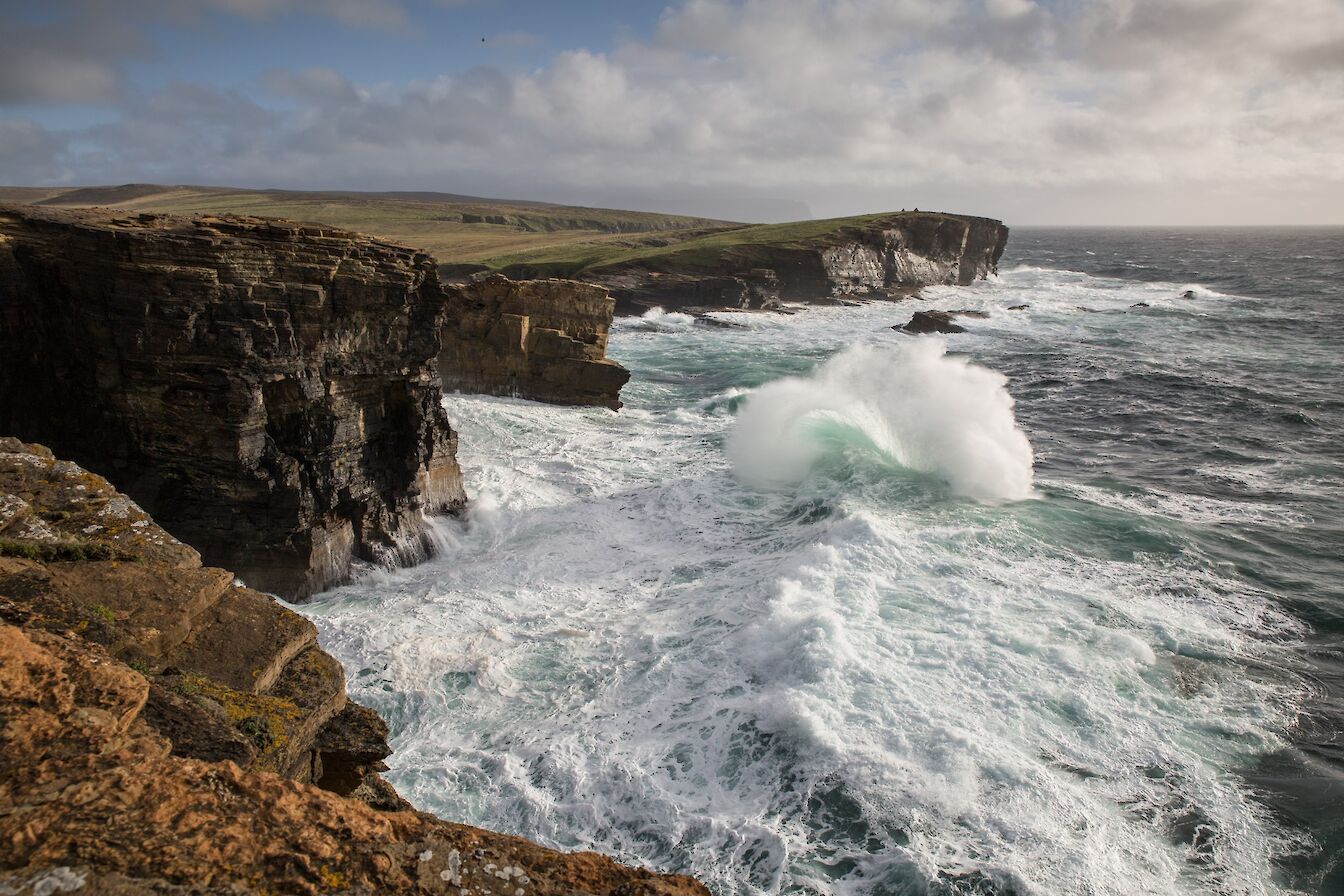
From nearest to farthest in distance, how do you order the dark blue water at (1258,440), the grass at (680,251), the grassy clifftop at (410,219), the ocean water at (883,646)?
1. the ocean water at (883,646)
2. the dark blue water at (1258,440)
3. the grass at (680,251)
4. the grassy clifftop at (410,219)

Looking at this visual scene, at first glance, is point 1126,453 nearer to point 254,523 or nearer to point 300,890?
point 254,523

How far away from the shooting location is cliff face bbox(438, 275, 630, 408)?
1208 inches

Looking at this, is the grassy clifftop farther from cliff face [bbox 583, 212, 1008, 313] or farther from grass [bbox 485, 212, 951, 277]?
cliff face [bbox 583, 212, 1008, 313]

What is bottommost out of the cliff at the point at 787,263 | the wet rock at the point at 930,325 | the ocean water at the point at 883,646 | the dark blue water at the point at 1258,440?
the ocean water at the point at 883,646

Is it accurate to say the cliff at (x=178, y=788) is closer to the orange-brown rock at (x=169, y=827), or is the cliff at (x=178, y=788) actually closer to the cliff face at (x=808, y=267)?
the orange-brown rock at (x=169, y=827)

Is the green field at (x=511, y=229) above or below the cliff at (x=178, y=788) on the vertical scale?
above

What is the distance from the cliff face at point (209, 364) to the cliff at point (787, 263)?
47.0 metres

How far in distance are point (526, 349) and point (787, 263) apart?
143 feet

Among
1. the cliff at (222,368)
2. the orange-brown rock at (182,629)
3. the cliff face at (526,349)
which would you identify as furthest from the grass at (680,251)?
the orange-brown rock at (182,629)

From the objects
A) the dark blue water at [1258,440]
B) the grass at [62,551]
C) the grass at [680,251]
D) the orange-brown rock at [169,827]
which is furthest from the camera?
the grass at [680,251]

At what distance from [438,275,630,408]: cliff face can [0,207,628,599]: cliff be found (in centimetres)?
1319

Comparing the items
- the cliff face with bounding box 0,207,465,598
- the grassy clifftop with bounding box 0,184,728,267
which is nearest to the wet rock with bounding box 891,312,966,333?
the grassy clifftop with bounding box 0,184,728,267

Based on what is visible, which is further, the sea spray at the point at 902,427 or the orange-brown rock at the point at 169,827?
the sea spray at the point at 902,427

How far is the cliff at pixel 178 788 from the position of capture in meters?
3.51
